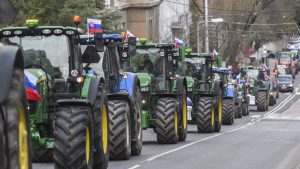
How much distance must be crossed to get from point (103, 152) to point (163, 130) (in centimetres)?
873

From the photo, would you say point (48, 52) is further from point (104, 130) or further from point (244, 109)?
point (244, 109)

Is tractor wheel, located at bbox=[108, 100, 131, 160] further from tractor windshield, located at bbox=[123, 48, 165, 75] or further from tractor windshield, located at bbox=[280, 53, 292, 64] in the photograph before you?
tractor windshield, located at bbox=[280, 53, 292, 64]

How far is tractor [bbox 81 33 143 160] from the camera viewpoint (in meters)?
17.4

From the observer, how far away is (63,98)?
1449 cm

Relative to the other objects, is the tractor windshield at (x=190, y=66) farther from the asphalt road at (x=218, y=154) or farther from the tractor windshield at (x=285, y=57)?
the tractor windshield at (x=285, y=57)

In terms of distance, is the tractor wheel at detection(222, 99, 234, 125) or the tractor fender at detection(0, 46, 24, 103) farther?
the tractor wheel at detection(222, 99, 234, 125)

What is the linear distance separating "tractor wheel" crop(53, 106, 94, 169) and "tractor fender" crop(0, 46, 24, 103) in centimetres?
421

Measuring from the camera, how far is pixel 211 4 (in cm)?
8056

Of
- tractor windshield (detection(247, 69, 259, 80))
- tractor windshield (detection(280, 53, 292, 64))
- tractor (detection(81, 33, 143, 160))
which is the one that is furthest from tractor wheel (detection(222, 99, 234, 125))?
tractor windshield (detection(280, 53, 292, 64))

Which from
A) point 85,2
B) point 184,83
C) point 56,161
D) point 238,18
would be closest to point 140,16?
point 238,18

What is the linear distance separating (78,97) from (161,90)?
10081 millimetres

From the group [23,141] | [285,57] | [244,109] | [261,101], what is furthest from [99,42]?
[285,57]

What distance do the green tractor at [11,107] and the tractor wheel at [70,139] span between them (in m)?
4.08

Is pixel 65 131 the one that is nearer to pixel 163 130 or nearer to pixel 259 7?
pixel 163 130
